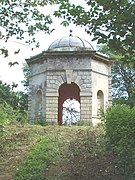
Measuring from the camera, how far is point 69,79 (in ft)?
55.2

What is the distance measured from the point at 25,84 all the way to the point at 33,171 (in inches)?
1185

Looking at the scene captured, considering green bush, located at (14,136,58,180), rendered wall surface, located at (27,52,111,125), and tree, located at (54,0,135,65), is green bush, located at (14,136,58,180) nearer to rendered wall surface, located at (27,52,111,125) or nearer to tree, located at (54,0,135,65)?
tree, located at (54,0,135,65)

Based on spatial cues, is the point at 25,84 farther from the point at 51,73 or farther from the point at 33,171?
the point at 33,171

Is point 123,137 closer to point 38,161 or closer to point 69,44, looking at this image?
point 38,161

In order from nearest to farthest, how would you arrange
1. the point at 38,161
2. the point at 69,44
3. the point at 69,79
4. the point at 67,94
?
1. the point at 38,161
2. the point at 69,79
3. the point at 69,44
4. the point at 67,94

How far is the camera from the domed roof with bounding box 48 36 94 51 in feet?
56.1

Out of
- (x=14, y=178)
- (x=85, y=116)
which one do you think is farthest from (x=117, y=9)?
(x=85, y=116)

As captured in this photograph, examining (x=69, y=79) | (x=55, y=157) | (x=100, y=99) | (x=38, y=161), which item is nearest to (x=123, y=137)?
(x=55, y=157)

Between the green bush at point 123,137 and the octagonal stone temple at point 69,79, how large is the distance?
7.73m

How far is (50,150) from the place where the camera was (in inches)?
358

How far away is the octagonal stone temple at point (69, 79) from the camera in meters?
16.6

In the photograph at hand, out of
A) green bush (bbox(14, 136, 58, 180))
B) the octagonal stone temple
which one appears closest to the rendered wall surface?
the octagonal stone temple

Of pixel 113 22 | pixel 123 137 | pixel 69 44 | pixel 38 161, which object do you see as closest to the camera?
pixel 113 22

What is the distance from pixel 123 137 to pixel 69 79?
29.8 feet
